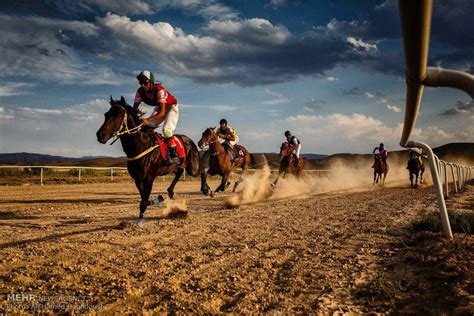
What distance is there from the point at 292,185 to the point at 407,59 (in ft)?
56.4

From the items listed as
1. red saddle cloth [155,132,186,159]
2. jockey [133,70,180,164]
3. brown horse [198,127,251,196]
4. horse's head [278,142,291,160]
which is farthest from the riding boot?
horse's head [278,142,291,160]

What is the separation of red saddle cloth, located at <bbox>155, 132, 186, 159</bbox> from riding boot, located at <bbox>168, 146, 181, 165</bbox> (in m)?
0.14

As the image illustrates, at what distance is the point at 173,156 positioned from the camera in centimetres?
951

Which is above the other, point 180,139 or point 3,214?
point 180,139

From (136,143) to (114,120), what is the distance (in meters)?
0.75

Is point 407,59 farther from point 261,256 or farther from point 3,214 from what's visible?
point 3,214

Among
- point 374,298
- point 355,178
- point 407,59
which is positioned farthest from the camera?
point 355,178

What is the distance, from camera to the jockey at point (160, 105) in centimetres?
866

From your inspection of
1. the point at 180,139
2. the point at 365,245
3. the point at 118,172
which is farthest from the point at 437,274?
the point at 118,172

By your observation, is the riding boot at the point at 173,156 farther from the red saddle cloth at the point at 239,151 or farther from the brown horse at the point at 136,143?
the red saddle cloth at the point at 239,151

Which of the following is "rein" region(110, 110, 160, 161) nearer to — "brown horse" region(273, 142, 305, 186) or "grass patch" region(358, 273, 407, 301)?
"grass patch" region(358, 273, 407, 301)

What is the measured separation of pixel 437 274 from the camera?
151 inches

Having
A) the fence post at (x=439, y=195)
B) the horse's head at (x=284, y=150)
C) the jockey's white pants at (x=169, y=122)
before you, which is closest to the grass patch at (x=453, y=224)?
the fence post at (x=439, y=195)

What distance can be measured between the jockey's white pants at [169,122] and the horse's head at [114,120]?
4.41 feet
